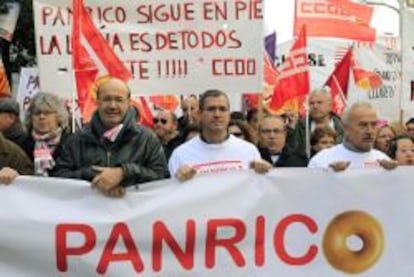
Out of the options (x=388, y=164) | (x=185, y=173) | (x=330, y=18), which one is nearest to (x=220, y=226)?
(x=185, y=173)

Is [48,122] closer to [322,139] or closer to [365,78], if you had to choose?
[322,139]

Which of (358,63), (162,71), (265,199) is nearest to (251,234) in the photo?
(265,199)

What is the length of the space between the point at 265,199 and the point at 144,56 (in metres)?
2.30

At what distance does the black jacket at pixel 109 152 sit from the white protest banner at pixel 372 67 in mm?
7597

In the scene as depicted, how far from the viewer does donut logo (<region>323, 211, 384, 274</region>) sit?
17.9 feet

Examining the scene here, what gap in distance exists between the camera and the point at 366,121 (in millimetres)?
6031

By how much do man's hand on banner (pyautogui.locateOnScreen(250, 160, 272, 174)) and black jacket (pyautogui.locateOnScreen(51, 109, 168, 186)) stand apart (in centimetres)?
50

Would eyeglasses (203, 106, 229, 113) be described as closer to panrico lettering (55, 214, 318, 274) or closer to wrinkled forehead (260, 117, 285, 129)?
panrico lettering (55, 214, 318, 274)

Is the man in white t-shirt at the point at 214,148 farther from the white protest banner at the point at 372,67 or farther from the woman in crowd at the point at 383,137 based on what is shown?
the white protest banner at the point at 372,67

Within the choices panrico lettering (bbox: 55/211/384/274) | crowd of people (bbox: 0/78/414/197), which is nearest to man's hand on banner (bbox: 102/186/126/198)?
crowd of people (bbox: 0/78/414/197)

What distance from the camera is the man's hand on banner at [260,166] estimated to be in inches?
215

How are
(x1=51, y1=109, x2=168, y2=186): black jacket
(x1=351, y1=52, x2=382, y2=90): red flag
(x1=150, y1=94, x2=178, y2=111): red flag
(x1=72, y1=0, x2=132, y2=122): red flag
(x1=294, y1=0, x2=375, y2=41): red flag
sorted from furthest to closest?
(x1=351, y1=52, x2=382, y2=90): red flag, (x1=294, y1=0, x2=375, y2=41): red flag, (x1=150, y1=94, x2=178, y2=111): red flag, (x1=72, y1=0, x2=132, y2=122): red flag, (x1=51, y1=109, x2=168, y2=186): black jacket

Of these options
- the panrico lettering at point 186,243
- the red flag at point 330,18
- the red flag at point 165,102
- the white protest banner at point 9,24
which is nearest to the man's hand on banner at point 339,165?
the panrico lettering at point 186,243

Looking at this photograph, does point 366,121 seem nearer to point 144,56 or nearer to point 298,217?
point 298,217
